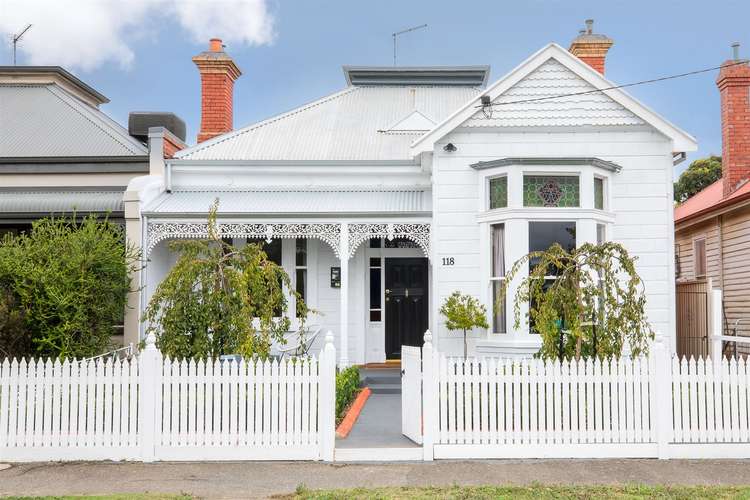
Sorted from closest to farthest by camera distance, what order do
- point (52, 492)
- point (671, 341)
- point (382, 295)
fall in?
point (52, 492)
point (671, 341)
point (382, 295)

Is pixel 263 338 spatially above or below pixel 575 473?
above

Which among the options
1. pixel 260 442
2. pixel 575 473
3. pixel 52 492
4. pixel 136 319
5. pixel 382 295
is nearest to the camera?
pixel 52 492

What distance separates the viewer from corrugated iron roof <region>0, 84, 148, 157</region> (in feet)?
57.0

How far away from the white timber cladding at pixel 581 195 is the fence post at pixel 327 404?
5.86m

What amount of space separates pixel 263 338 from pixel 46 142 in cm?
1045

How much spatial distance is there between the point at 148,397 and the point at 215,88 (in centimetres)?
1319

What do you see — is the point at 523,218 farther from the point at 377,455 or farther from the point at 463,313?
the point at 377,455

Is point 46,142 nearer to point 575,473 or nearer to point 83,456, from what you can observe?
point 83,456

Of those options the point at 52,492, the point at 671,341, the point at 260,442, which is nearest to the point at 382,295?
the point at 671,341

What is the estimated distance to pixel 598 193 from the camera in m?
14.1

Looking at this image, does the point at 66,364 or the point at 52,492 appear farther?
the point at 66,364

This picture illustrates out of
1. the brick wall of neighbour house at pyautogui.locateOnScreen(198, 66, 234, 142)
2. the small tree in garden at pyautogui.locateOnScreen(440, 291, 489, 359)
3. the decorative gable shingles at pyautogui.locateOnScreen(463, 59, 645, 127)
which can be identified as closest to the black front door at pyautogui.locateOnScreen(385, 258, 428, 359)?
the small tree in garden at pyautogui.locateOnScreen(440, 291, 489, 359)

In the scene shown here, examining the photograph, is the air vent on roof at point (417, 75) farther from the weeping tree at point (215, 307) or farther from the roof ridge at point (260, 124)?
the weeping tree at point (215, 307)

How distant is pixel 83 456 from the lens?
8516 mm
